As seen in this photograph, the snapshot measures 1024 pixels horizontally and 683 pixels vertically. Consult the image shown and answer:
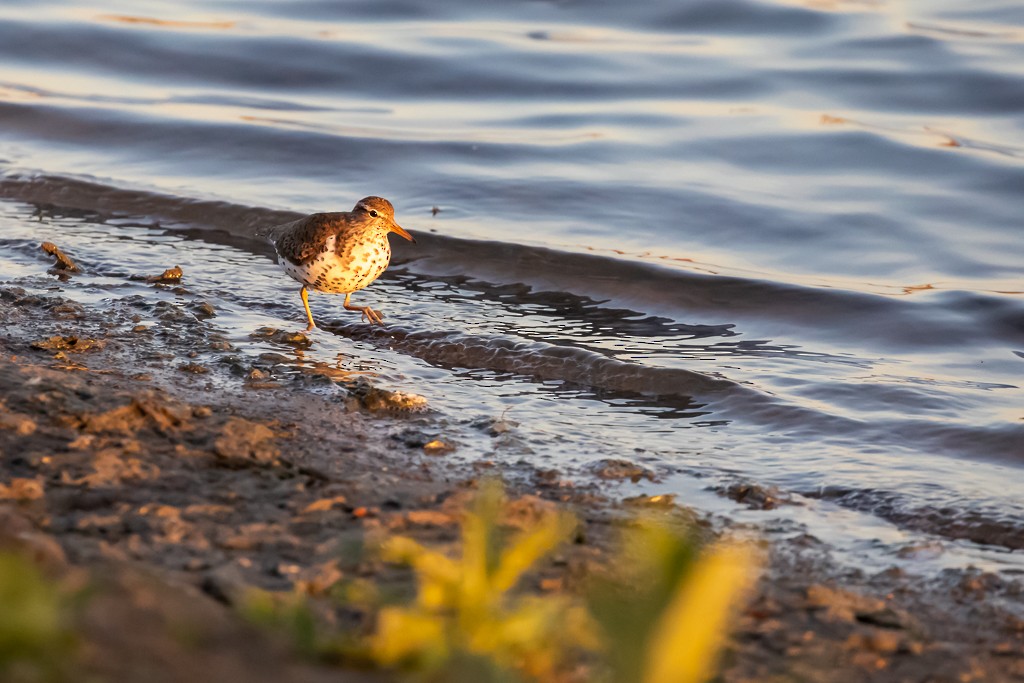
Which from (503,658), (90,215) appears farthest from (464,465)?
(90,215)

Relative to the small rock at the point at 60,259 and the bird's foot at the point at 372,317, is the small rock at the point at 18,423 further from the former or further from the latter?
the small rock at the point at 60,259

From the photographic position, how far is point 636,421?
21.0 ft

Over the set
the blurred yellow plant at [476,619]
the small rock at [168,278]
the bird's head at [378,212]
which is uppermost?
the bird's head at [378,212]

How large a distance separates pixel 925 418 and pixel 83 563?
4.73 metres

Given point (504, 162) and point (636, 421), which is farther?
point (504, 162)

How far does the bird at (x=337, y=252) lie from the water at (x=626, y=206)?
0.30 metres

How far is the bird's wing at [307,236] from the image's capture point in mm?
Answer: 7719

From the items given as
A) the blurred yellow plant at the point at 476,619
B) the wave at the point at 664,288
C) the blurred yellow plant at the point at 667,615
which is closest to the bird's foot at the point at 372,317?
the wave at the point at 664,288

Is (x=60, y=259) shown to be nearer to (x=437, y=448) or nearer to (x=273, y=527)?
(x=437, y=448)

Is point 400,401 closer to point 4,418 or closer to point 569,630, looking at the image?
point 4,418

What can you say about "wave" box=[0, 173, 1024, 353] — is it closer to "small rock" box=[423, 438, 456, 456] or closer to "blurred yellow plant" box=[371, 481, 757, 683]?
"small rock" box=[423, 438, 456, 456]

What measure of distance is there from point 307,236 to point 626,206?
3827mm

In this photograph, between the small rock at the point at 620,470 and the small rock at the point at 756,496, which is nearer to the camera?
the small rock at the point at 756,496

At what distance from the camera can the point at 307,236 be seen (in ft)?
25.7
